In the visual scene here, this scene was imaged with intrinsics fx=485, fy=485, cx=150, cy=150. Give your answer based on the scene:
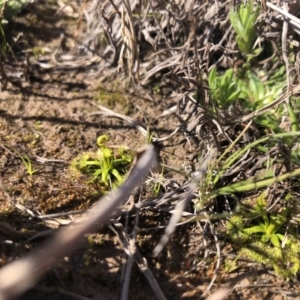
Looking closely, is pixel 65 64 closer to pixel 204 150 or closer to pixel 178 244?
pixel 204 150

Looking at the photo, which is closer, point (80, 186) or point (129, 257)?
point (129, 257)

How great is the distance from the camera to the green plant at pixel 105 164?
1.74m

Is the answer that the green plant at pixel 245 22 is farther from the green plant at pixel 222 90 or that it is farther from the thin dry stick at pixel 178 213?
the thin dry stick at pixel 178 213

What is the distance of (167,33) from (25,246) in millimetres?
1167

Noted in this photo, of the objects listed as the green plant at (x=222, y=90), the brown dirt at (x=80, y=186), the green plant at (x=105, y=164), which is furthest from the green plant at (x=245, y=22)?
the green plant at (x=105, y=164)

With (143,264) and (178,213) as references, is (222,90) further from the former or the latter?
(178,213)

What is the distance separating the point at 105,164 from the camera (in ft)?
5.73

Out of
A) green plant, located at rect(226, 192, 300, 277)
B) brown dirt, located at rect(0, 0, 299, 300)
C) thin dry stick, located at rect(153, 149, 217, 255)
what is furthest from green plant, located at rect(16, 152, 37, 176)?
green plant, located at rect(226, 192, 300, 277)

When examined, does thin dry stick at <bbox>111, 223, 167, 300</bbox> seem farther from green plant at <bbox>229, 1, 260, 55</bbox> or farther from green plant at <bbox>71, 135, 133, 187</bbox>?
green plant at <bbox>229, 1, 260, 55</bbox>

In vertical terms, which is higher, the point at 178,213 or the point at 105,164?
the point at 178,213

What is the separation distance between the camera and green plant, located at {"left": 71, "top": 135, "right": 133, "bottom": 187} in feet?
5.69

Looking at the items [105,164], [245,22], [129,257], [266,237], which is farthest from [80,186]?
[245,22]

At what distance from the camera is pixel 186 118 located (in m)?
1.97

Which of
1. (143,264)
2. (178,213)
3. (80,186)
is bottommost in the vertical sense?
(143,264)
